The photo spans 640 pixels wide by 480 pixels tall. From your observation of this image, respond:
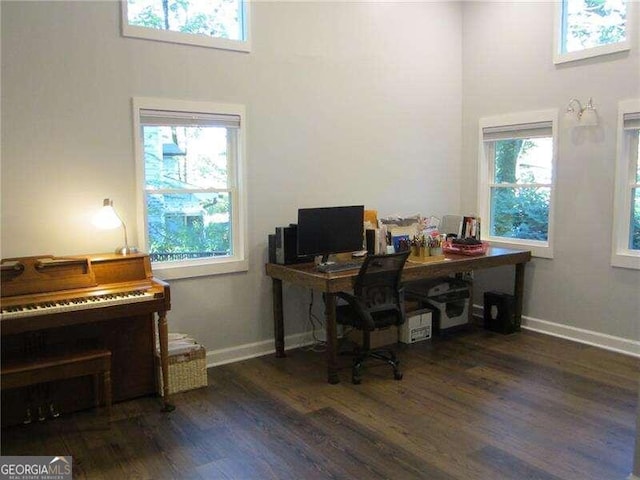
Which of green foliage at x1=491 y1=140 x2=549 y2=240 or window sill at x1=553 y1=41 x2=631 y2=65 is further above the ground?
window sill at x1=553 y1=41 x2=631 y2=65

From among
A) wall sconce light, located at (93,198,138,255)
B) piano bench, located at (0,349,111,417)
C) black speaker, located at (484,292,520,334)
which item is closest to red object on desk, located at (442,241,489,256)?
black speaker, located at (484,292,520,334)

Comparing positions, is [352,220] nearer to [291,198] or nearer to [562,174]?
[291,198]

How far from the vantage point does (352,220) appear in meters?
4.27

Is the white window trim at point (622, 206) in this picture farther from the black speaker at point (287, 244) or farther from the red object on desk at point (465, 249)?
the black speaker at point (287, 244)

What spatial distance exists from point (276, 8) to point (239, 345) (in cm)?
265

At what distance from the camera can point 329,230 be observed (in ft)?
13.7

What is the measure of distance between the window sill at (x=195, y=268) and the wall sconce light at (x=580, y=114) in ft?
9.53

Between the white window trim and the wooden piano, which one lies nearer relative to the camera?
the wooden piano

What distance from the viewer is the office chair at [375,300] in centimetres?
378

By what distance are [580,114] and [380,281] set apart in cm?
224

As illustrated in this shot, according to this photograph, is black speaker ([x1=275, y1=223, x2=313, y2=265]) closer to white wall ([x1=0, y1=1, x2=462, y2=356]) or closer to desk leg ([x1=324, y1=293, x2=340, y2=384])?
white wall ([x1=0, y1=1, x2=462, y2=356])

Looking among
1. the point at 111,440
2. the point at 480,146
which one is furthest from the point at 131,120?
the point at 480,146

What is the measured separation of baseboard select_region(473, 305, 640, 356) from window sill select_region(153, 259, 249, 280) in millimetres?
2673

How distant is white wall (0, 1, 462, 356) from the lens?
3.43 metres
